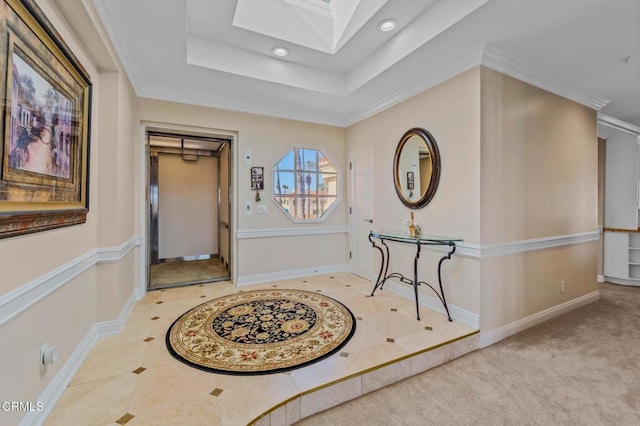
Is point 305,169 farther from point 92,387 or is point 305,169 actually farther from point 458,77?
point 92,387

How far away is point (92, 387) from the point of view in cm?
178

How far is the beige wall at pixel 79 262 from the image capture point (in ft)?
4.39

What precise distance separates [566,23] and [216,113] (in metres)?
3.65

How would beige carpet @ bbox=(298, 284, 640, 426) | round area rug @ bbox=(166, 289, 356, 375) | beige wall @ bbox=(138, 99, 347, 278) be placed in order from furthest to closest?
beige wall @ bbox=(138, 99, 347, 278)
round area rug @ bbox=(166, 289, 356, 375)
beige carpet @ bbox=(298, 284, 640, 426)

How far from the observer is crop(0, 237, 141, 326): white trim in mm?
1259

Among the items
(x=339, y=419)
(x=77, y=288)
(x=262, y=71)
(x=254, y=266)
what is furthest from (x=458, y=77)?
(x=77, y=288)

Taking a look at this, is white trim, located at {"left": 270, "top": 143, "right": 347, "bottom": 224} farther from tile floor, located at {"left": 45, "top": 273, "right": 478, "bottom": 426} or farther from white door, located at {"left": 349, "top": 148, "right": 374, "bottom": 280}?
tile floor, located at {"left": 45, "top": 273, "right": 478, "bottom": 426}

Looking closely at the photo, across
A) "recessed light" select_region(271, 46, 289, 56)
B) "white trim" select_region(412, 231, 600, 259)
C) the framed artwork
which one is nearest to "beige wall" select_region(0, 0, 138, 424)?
the framed artwork

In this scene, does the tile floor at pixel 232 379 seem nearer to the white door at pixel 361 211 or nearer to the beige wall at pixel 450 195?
the beige wall at pixel 450 195

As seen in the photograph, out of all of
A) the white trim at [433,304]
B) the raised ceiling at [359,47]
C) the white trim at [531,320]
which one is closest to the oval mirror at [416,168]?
the raised ceiling at [359,47]

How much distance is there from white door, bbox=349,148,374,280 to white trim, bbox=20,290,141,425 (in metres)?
3.04

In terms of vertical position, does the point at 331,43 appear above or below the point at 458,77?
above

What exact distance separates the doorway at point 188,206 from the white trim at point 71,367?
249 centimetres

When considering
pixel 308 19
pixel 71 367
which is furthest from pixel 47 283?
pixel 308 19
